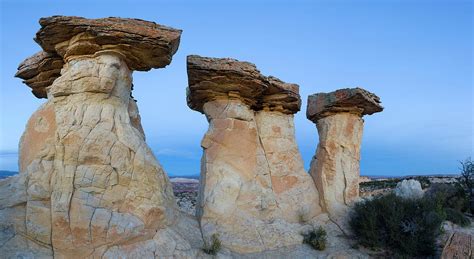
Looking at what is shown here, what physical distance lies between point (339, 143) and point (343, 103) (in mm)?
1215

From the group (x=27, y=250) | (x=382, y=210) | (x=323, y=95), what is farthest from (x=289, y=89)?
(x=27, y=250)

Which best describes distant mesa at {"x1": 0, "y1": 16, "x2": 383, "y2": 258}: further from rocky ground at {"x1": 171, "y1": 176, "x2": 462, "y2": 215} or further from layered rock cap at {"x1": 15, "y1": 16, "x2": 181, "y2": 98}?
rocky ground at {"x1": 171, "y1": 176, "x2": 462, "y2": 215}

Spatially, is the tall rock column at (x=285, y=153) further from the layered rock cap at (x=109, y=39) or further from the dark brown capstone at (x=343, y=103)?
the layered rock cap at (x=109, y=39)

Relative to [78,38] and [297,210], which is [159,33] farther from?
[297,210]

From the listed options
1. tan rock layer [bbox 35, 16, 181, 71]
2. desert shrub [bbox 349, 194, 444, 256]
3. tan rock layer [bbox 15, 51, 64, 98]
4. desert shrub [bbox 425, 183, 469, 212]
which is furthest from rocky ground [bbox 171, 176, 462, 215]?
tan rock layer [bbox 35, 16, 181, 71]

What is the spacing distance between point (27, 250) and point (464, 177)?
49.1 ft

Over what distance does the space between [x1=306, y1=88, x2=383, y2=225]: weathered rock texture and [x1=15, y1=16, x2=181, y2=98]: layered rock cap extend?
5.35 meters

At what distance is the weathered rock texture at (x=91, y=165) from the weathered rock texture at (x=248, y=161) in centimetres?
136

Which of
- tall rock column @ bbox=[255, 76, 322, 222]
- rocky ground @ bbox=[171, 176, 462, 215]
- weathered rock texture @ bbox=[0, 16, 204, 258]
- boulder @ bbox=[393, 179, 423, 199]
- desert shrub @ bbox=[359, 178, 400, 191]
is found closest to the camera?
weathered rock texture @ bbox=[0, 16, 204, 258]

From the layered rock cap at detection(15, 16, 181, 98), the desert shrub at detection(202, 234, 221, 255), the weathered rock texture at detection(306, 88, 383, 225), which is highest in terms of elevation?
the layered rock cap at detection(15, 16, 181, 98)

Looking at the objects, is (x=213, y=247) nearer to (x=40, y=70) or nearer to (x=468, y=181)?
(x=40, y=70)

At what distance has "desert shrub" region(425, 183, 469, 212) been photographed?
41.7 ft

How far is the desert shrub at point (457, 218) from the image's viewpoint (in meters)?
11.5

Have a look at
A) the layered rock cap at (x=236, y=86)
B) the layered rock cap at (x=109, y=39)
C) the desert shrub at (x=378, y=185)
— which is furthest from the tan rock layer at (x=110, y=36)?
the desert shrub at (x=378, y=185)
